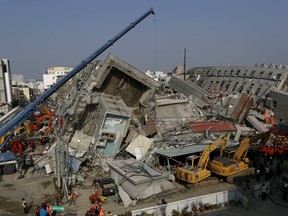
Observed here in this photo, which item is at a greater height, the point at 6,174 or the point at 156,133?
the point at 156,133

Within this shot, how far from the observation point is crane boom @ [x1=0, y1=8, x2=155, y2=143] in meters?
24.4

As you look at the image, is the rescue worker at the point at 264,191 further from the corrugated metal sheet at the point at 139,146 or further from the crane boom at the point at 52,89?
the crane boom at the point at 52,89

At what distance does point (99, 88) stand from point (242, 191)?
1410 cm

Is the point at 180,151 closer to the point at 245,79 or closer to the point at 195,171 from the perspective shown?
the point at 195,171

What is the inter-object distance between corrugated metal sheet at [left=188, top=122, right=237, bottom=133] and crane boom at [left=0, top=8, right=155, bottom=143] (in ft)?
41.1

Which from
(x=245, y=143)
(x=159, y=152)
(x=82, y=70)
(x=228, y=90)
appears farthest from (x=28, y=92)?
(x=245, y=143)

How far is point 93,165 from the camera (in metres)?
22.1

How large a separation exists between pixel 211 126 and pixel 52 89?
1479cm

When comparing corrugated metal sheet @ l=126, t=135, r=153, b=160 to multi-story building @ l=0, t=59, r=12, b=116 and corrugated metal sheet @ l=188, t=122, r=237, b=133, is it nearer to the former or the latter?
corrugated metal sheet @ l=188, t=122, r=237, b=133

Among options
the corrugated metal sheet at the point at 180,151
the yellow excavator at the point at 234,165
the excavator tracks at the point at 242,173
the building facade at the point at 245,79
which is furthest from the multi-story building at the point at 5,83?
the excavator tracks at the point at 242,173

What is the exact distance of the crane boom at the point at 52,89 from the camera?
24.4 meters

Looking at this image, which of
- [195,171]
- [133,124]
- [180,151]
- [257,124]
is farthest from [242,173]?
[257,124]

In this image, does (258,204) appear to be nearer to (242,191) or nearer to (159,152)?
(242,191)

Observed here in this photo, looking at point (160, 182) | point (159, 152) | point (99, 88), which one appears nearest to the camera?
point (160, 182)
